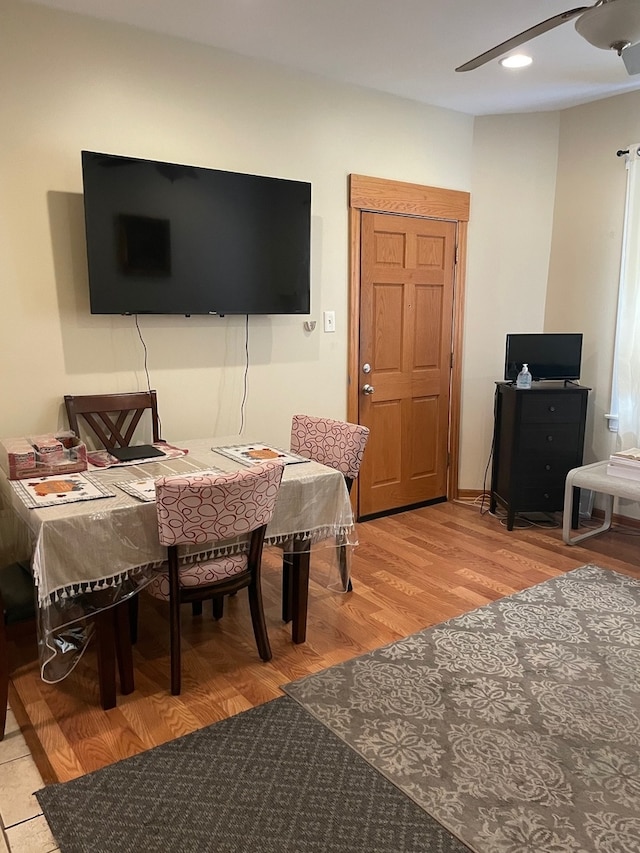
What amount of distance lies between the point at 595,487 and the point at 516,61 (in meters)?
2.37

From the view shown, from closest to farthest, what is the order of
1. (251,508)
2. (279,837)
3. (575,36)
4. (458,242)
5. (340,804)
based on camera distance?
(279,837)
(340,804)
(251,508)
(575,36)
(458,242)

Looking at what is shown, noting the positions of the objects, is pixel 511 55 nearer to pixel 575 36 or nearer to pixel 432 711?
pixel 575 36

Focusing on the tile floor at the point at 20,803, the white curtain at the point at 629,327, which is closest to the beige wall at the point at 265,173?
the white curtain at the point at 629,327

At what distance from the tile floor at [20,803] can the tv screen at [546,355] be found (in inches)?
134

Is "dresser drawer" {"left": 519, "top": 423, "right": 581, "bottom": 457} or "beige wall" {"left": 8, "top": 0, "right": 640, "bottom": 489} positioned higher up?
"beige wall" {"left": 8, "top": 0, "right": 640, "bottom": 489}

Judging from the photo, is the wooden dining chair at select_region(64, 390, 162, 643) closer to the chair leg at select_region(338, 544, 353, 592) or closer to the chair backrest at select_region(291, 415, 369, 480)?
the chair backrest at select_region(291, 415, 369, 480)

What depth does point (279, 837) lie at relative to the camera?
168 centimetres

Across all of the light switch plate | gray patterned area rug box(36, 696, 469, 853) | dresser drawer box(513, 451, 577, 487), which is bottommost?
gray patterned area rug box(36, 696, 469, 853)

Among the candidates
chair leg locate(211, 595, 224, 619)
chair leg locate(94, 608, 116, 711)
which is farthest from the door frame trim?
chair leg locate(94, 608, 116, 711)

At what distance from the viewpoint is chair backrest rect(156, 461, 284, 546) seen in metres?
2.02

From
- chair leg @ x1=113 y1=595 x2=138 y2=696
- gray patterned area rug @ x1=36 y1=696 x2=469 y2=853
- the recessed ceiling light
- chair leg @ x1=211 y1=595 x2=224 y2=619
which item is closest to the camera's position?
gray patterned area rug @ x1=36 y1=696 x2=469 y2=853

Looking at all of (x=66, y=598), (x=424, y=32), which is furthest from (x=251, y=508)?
(x=424, y=32)

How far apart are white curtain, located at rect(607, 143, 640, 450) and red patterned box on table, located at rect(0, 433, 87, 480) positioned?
130 inches

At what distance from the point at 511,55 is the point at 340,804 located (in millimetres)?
3417
